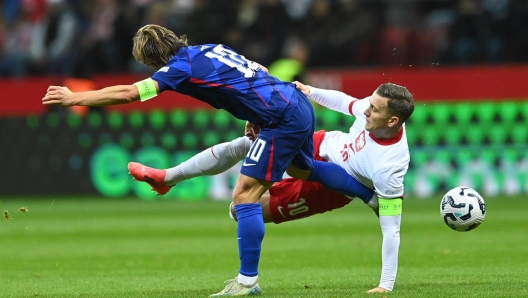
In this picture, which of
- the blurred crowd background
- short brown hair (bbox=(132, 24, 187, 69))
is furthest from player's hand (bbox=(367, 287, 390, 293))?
the blurred crowd background

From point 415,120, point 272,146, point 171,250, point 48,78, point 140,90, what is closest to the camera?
point 140,90

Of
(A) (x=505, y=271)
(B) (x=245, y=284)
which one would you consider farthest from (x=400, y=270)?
(B) (x=245, y=284)

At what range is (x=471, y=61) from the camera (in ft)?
58.1

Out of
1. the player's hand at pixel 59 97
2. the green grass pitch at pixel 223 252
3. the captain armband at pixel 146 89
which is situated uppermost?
the captain armband at pixel 146 89

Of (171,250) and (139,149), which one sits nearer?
(171,250)

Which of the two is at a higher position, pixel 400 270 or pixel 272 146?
pixel 272 146

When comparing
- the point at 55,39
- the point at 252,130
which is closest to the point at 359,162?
the point at 252,130

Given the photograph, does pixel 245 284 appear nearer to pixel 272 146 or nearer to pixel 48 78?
pixel 272 146

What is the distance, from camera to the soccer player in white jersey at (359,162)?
718 centimetres

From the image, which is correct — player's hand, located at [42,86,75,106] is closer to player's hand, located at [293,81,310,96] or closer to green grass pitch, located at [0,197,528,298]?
green grass pitch, located at [0,197,528,298]

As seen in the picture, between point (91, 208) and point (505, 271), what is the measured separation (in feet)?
29.2

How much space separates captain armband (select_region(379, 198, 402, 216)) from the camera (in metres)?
7.21

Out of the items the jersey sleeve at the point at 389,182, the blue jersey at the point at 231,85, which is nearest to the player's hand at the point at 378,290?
the jersey sleeve at the point at 389,182

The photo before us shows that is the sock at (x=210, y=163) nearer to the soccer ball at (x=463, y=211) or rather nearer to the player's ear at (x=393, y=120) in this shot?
the player's ear at (x=393, y=120)
